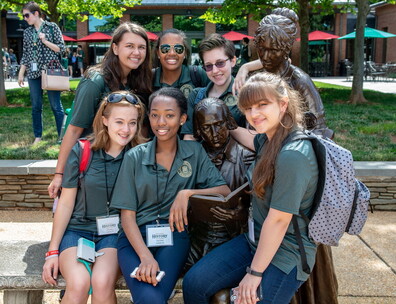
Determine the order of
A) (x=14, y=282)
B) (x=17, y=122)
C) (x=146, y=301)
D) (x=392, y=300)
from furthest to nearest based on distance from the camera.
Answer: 1. (x=17, y=122)
2. (x=392, y=300)
3. (x=14, y=282)
4. (x=146, y=301)

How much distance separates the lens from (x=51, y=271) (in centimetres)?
265

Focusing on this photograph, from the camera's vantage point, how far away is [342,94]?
14.0 m

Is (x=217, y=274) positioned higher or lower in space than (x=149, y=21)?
lower

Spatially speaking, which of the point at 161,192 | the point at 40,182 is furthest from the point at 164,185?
the point at 40,182

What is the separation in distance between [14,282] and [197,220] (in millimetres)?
1113

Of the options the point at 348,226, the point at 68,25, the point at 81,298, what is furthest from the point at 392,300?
the point at 68,25

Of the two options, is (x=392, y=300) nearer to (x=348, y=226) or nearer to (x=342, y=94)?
(x=348, y=226)

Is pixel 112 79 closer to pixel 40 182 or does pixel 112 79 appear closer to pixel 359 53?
pixel 40 182

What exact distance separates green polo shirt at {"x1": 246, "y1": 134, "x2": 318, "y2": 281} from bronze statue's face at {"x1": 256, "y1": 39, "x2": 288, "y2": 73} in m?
0.72

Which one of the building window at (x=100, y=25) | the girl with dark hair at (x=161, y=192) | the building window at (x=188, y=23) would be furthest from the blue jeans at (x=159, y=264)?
the building window at (x=100, y=25)

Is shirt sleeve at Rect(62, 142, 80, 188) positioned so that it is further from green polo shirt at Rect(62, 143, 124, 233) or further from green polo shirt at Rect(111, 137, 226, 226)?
green polo shirt at Rect(111, 137, 226, 226)

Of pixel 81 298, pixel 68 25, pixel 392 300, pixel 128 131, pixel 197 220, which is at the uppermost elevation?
pixel 68 25

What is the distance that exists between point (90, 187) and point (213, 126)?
2.79 feet

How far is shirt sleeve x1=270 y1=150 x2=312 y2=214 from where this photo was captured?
214 cm
